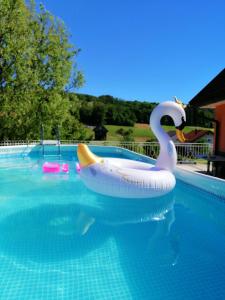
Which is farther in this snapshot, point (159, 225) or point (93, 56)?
point (93, 56)

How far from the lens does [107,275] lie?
3051 mm

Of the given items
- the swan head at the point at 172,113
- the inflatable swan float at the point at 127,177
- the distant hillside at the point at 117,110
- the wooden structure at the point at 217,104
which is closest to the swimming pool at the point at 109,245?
the inflatable swan float at the point at 127,177

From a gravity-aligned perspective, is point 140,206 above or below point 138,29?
below

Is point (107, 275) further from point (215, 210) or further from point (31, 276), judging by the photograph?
point (215, 210)

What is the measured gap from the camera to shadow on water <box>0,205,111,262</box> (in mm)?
3580

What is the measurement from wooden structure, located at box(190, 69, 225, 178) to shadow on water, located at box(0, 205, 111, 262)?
4.81m

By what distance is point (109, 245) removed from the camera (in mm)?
3838

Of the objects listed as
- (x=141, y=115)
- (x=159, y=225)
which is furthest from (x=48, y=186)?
(x=141, y=115)

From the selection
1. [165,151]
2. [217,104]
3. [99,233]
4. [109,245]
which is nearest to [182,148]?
[217,104]

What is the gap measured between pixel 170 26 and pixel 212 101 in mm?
6220

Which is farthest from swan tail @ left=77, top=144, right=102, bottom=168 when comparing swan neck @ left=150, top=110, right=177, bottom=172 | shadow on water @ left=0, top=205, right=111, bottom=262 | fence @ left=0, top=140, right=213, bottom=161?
fence @ left=0, top=140, right=213, bottom=161

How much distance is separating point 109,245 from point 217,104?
276 inches

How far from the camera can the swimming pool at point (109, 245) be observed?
2.85 meters

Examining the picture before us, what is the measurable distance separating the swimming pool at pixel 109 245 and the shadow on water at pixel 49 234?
0.04 feet
